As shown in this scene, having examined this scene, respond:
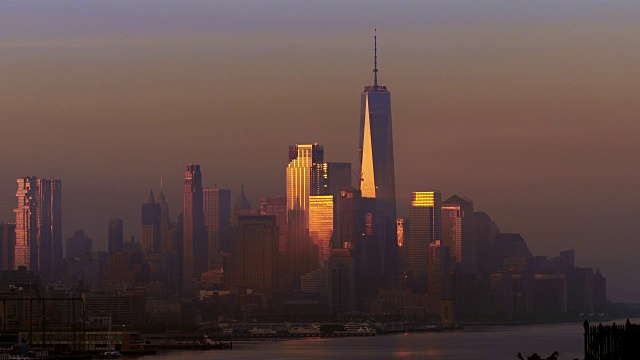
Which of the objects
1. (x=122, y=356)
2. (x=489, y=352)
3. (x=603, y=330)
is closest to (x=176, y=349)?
(x=122, y=356)

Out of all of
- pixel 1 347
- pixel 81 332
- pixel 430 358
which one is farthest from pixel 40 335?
pixel 430 358

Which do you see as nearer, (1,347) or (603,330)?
(603,330)

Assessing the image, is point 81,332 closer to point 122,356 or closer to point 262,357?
point 122,356

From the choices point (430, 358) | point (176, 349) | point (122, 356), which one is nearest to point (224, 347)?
point (176, 349)

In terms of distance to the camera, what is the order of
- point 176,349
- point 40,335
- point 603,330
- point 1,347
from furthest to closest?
point 176,349, point 40,335, point 1,347, point 603,330

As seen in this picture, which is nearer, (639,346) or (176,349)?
(639,346)

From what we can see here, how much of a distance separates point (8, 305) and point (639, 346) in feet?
478

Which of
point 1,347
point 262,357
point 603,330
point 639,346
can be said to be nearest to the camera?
point 639,346

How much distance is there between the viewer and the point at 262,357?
14988cm

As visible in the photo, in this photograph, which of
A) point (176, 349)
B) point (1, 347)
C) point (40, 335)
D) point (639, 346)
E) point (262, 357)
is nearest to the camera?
point (639, 346)

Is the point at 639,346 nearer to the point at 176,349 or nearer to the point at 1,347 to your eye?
the point at 1,347

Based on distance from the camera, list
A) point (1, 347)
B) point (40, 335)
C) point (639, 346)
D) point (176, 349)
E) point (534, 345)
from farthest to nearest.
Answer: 1. point (176, 349)
2. point (534, 345)
3. point (40, 335)
4. point (1, 347)
5. point (639, 346)

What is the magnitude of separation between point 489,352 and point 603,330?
91188 millimetres

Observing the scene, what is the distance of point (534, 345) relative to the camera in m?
179
